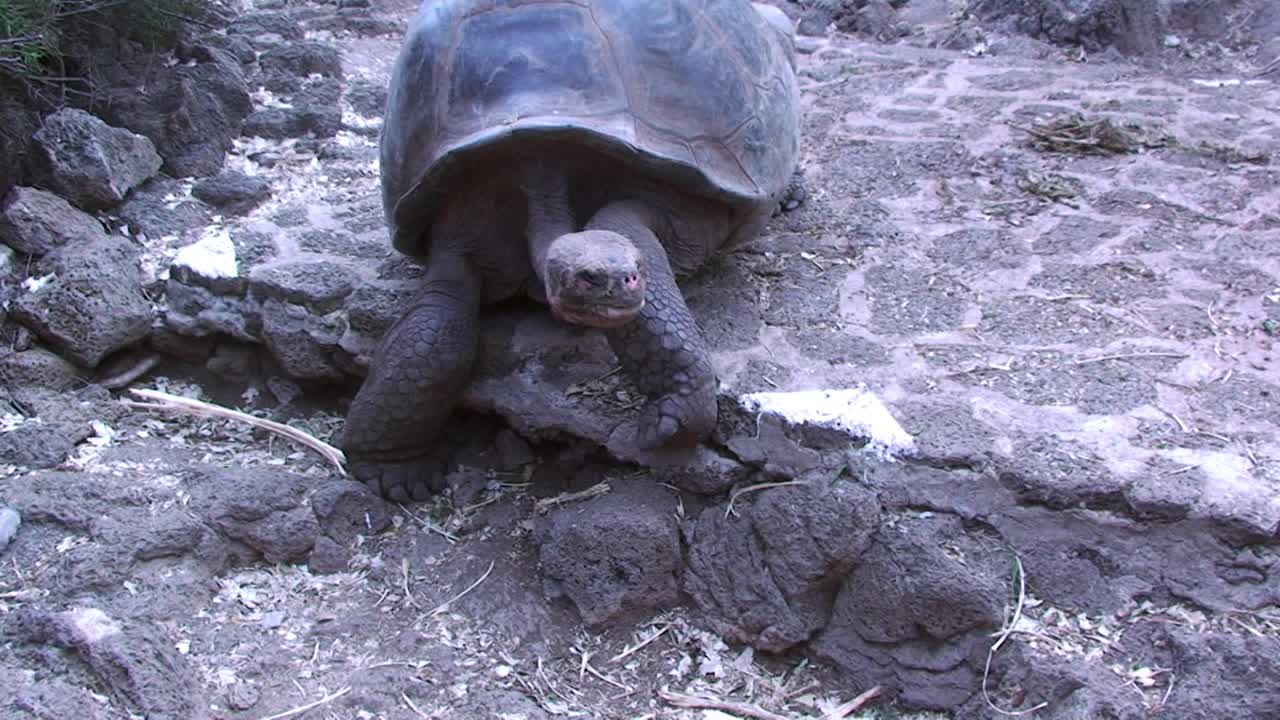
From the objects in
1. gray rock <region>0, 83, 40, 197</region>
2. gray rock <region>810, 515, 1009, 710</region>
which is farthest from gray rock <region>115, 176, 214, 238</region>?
gray rock <region>810, 515, 1009, 710</region>

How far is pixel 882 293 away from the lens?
2867 mm

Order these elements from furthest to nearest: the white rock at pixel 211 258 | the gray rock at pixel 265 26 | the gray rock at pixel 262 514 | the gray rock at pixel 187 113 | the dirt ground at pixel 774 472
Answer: the gray rock at pixel 265 26, the gray rock at pixel 187 113, the white rock at pixel 211 258, the gray rock at pixel 262 514, the dirt ground at pixel 774 472

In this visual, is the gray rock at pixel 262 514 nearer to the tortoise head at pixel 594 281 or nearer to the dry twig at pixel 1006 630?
the tortoise head at pixel 594 281

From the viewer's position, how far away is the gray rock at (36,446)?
258cm

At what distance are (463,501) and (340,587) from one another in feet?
1.13

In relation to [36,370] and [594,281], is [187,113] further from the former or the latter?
[594,281]

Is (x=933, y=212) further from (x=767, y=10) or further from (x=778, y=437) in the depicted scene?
(x=778, y=437)

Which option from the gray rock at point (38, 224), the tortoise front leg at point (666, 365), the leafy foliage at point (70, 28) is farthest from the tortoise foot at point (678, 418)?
the leafy foliage at point (70, 28)

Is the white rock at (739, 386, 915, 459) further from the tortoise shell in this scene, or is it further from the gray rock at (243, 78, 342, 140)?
the gray rock at (243, 78, 342, 140)

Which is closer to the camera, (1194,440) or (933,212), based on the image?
(1194,440)

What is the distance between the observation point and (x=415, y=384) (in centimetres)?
247

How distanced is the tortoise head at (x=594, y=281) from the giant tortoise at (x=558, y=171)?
0.09 meters

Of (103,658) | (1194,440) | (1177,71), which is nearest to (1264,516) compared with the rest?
(1194,440)

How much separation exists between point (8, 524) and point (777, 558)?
1.51m
